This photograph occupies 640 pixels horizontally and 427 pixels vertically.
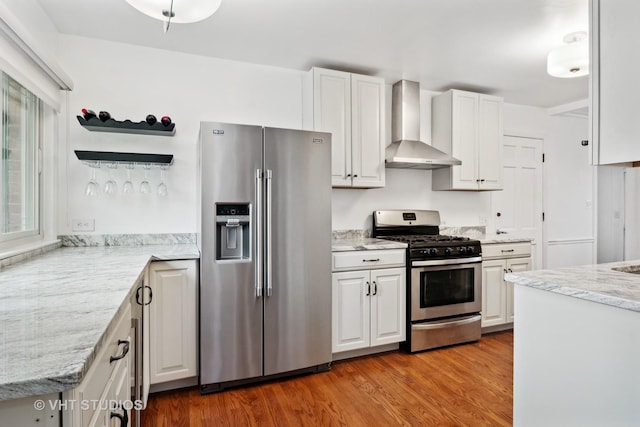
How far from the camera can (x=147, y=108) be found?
2764mm

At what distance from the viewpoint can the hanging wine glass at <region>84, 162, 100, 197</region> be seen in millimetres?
2362

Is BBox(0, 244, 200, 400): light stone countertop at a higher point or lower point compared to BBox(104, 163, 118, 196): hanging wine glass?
lower

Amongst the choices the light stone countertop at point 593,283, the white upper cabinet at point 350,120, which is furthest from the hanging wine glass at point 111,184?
the light stone countertop at point 593,283

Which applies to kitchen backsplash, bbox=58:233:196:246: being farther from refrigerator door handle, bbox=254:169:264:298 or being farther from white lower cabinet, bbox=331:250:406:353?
white lower cabinet, bbox=331:250:406:353

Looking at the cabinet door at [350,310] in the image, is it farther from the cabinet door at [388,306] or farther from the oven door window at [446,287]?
the oven door window at [446,287]

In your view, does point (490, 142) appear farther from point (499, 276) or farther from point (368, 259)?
point (368, 259)

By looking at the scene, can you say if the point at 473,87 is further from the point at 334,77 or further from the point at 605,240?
the point at 605,240

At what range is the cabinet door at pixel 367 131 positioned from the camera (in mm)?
3139

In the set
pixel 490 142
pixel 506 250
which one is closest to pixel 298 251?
pixel 506 250

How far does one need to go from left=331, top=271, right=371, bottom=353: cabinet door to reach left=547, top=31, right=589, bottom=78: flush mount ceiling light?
2.05m

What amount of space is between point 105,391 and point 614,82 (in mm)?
2018

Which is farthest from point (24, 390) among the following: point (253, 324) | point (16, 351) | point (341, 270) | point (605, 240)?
point (605, 240)

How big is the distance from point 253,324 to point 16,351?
1.69 metres

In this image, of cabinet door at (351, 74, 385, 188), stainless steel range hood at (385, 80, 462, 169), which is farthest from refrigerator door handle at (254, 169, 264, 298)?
stainless steel range hood at (385, 80, 462, 169)
